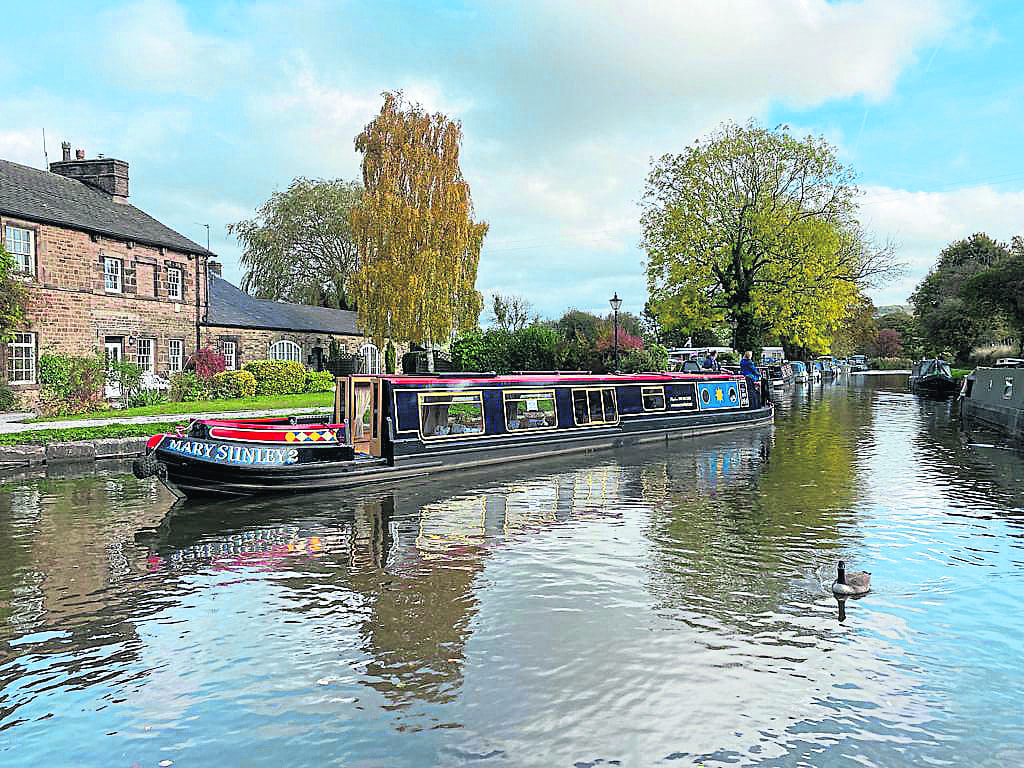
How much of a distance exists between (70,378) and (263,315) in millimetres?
12075

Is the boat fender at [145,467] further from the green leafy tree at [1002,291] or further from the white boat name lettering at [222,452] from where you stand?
the green leafy tree at [1002,291]

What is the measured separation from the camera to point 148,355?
88.5ft

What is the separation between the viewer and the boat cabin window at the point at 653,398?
20.4m

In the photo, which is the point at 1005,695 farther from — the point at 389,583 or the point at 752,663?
the point at 389,583

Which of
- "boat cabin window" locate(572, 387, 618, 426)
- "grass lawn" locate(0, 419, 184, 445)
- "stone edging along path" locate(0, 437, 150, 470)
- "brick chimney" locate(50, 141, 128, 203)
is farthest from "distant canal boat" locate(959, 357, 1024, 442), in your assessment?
"brick chimney" locate(50, 141, 128, 203)

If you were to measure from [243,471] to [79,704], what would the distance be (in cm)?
646

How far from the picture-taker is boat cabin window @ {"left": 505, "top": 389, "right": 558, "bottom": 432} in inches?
651

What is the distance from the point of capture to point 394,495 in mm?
12844

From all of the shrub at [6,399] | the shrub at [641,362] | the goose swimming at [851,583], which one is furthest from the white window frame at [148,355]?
the goose swimming at [851,583]

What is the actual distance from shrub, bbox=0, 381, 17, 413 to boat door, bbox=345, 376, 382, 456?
11.9 metres

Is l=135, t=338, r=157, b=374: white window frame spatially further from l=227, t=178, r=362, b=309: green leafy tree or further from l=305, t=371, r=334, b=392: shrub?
l=227, t=178, r=362, b=309: green leafy tree

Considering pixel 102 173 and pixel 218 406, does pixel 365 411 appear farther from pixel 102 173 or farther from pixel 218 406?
pixel 102 173

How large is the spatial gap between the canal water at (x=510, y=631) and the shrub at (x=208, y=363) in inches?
595

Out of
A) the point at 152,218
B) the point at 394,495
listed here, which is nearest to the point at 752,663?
the point at 394,495
